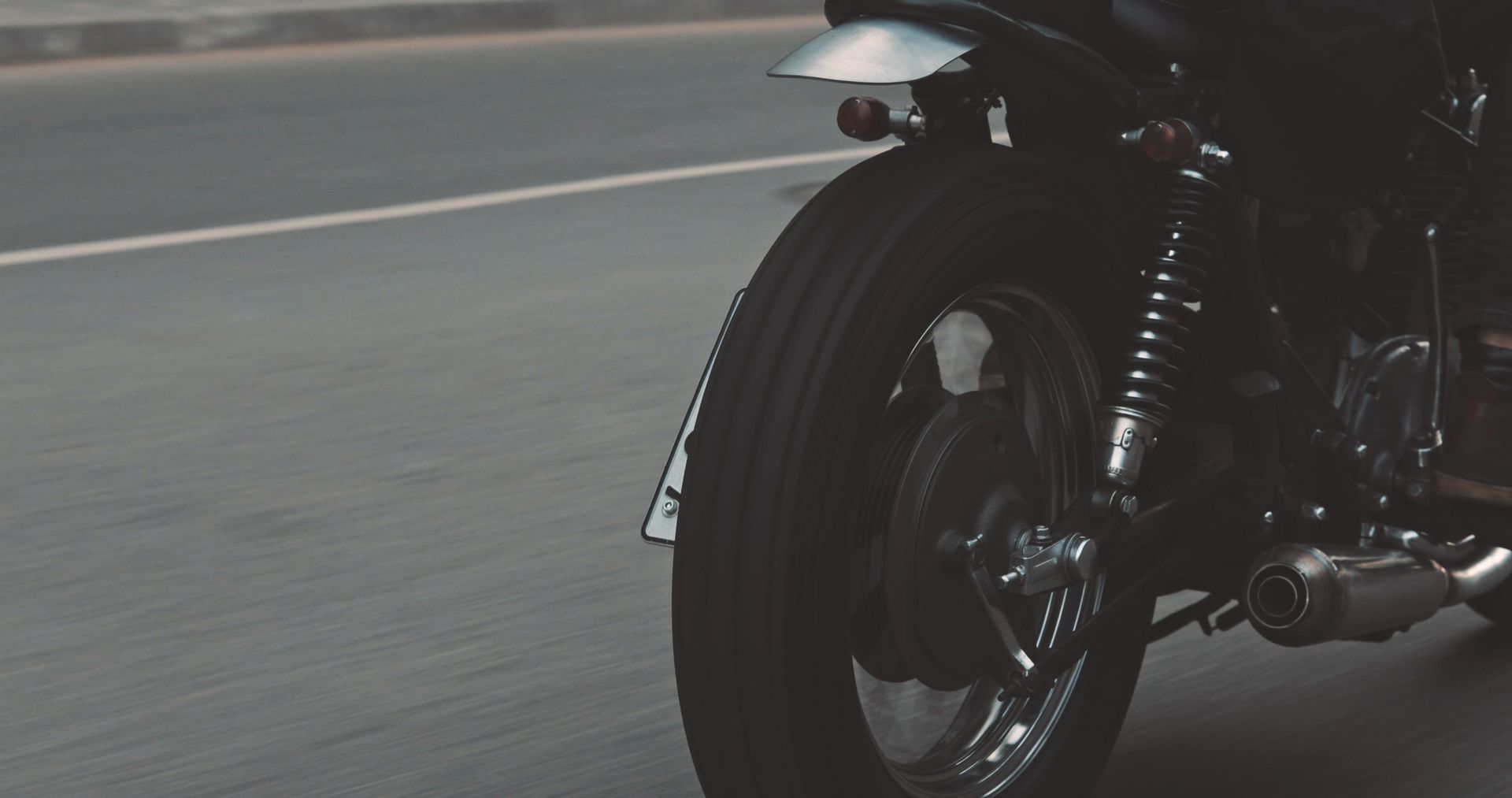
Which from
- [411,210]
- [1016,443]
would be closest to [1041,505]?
[1016,443]

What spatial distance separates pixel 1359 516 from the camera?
9.93 ft

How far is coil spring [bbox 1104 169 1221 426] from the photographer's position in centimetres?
266

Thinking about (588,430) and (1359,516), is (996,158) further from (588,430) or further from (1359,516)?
(588,430)

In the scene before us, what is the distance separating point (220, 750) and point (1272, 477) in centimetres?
158

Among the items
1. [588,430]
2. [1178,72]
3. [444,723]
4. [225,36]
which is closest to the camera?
[1178,72]

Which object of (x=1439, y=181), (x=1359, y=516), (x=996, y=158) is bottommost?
(x=1359, y=516)

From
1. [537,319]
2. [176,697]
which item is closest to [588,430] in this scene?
[537,319]

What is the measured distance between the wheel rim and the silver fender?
332 mm

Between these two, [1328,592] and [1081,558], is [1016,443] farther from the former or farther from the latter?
[1328,592]

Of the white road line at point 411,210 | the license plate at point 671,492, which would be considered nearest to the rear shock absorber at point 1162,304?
the license plate at point 671,492

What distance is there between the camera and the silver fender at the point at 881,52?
232 cm

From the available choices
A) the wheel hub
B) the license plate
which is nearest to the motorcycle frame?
the wheel hub

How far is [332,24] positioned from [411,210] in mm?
4205

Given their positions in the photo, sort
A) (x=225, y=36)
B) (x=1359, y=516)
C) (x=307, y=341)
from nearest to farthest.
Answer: (x=1359, y=516) → (x=307, y=341) → (x=225, y=36)
